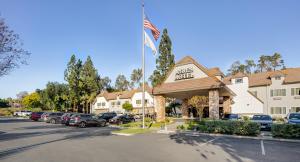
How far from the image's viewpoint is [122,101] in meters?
69.6

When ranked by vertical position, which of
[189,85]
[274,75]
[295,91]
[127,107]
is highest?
[274,75]

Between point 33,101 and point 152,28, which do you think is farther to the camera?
point 33,101

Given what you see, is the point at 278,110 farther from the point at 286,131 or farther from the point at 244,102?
the point at 286,131

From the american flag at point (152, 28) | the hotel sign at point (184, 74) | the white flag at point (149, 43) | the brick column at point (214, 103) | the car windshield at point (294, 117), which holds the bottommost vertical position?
the car windshield at point (294, 117)

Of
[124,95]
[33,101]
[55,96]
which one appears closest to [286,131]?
[124,95]

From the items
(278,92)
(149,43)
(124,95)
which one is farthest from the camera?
(124,95)

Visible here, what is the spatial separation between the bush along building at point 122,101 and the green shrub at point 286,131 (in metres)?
44.4

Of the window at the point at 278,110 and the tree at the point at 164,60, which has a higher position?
the tree at the point at 164,60

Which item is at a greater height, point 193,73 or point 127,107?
point 193,73

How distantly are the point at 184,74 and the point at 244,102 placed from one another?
16.6 metres

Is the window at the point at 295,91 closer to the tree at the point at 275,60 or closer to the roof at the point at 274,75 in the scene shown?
the roof at the point at 274,75

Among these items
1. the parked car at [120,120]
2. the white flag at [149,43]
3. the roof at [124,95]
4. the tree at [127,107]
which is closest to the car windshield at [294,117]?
the white flag at [149,43]

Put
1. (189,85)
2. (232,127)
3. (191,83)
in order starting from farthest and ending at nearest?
(191,83) → (189,85) → (232,127)

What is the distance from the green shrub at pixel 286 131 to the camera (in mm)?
16312
